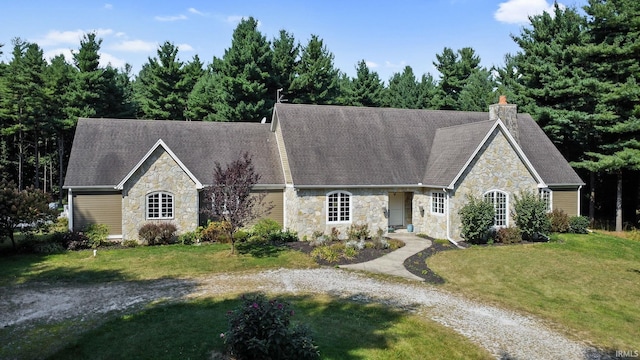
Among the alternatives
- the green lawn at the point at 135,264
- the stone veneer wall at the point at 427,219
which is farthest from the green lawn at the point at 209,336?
the stone veneer wall at the point at 427,219

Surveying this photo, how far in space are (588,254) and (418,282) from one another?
1027 cm

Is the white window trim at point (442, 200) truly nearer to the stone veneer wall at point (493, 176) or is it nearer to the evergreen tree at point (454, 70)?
the stone veneer wall at point (493, 176)

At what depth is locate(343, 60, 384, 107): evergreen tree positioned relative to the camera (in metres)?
46.8

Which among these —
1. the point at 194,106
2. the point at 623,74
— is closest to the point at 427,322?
the point at 623,74

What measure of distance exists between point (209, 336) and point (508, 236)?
54.5 feet

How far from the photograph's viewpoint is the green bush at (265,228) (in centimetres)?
2238

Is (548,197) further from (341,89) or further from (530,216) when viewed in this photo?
(341,89)

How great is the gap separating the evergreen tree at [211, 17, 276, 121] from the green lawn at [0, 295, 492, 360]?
89.5 ft

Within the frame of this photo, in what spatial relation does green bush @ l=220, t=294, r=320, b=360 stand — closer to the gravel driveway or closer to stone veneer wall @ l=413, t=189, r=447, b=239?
the gravel driveway

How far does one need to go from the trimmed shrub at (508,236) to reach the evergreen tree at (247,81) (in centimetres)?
2272

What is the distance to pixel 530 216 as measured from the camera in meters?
21.9

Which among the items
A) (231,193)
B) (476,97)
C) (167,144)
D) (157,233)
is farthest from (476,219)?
(476,97)

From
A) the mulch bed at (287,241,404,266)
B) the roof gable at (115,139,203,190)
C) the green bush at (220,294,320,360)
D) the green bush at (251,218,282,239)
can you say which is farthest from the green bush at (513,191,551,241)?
the green bush at (220,294,320,360)

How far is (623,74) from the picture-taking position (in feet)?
95.1
